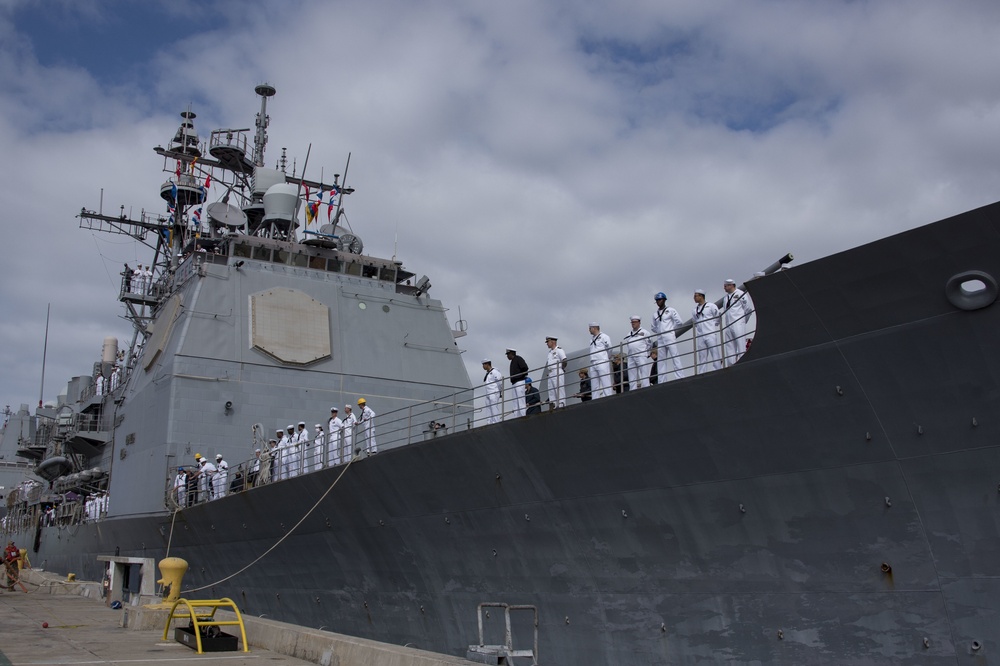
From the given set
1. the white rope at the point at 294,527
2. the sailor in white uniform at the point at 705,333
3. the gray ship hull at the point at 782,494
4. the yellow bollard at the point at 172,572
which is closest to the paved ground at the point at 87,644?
the yellow bollard at the point at 172,572

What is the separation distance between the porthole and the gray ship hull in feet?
0.25

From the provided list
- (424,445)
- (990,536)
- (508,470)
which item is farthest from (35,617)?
(990,536)

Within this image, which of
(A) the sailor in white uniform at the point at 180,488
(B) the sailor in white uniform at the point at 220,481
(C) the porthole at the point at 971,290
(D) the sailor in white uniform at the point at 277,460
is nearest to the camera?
(C) the porthole at the point at 971,290

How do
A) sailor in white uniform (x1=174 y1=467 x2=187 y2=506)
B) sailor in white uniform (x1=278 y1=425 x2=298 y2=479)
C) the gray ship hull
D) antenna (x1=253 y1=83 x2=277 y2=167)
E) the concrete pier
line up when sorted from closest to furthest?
the gray ship hull → the concrete pier → sailor in white uniform (x1=278 y1=425 x2=298 y2=479) → sailor in white uniform (x1=174 y1=467 x2=187 y2=506) → antenna (x1=253 y1=83 x2=277 y2=167)

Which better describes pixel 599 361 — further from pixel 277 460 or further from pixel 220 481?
pixel 220 481

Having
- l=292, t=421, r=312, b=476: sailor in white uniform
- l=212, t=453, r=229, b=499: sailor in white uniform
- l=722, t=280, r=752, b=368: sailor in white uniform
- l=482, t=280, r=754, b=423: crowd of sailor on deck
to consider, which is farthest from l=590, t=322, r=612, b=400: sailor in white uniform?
l=212, t=453, r=229, b=499: sailor in white uniform

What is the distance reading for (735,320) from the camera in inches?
280

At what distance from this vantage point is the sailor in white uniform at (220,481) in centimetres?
1369

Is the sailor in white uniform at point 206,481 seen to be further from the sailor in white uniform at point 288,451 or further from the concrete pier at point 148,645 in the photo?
the concrete pier at point 148,645

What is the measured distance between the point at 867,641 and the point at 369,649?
362cm

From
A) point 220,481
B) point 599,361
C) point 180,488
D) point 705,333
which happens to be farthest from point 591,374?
point 180,488

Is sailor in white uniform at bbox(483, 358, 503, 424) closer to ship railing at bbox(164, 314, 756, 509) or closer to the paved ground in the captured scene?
ship railing at bbox(164, 314, 756, 509)

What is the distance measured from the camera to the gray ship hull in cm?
579

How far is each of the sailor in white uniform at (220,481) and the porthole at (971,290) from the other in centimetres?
1106
